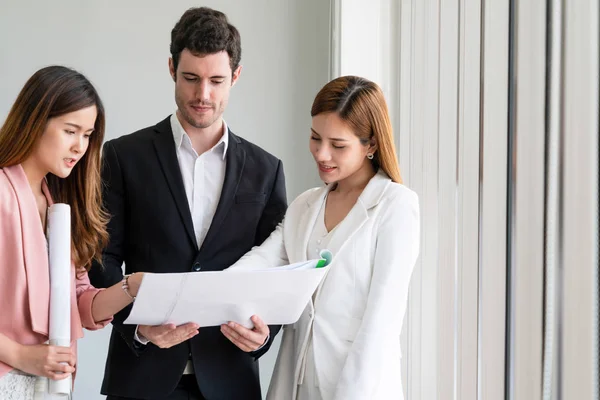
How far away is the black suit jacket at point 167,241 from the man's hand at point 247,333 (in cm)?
16

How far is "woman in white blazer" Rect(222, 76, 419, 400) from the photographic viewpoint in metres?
1.77

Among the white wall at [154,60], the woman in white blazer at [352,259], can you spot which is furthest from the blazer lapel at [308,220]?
the white wall at [154,60]

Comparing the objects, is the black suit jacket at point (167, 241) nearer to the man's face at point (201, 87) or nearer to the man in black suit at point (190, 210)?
the man in black suit at point (190, 210)

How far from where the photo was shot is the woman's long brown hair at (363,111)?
1895 mm

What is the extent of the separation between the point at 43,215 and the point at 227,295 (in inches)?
18.6

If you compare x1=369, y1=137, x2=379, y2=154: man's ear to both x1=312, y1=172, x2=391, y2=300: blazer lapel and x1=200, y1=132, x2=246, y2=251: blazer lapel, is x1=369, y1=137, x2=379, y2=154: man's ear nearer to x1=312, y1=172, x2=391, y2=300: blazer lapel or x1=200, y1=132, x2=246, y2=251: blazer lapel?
x1=312, y1=172, x2=391, y2=300: blazer lapel

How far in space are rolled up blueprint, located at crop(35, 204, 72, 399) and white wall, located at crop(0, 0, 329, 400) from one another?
1809mm

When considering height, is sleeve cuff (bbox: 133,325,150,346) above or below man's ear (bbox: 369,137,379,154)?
below

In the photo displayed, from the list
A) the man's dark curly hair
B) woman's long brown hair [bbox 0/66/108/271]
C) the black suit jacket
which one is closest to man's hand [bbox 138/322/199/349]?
the black suit jacket

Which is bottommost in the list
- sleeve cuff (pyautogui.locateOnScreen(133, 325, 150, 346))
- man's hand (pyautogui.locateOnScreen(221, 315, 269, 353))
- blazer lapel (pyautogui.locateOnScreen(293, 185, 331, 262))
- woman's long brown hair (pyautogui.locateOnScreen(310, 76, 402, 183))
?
sleeve cuff (pyautogui.locateOnScreen(133, 325, 150, 346))

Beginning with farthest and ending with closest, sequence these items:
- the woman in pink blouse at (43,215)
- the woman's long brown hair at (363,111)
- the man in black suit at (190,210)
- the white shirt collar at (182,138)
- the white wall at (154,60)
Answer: the white wall at (154,60)
the white shirt collar at (182,138)
the man in black suit at (190,210)
the woman's long brown hair at (363,111)
the woman in pink blouse at (43,215)

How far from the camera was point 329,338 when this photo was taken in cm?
182

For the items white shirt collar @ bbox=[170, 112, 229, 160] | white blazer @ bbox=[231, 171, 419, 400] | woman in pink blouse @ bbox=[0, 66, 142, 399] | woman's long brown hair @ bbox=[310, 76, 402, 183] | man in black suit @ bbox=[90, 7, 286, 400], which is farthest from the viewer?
white shirt collar @ bbox=[170, 112, 229, 160]

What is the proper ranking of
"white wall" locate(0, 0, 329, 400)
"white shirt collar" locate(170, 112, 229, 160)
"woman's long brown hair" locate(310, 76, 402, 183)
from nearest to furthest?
1. "woman's long brown hair" locate(310, 76, 402, 183)
2. "white shirt collar" locate(170, 112, 229, 160)
3. "white wall" locate(0, 0, 329, 400)
